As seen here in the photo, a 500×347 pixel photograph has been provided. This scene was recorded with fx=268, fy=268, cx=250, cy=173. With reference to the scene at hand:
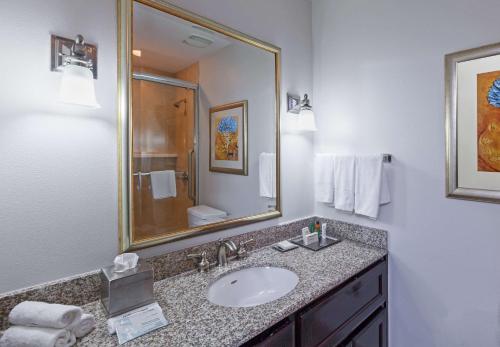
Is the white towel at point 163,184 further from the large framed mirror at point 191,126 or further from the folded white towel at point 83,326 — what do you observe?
the folded white towel at point 83,326

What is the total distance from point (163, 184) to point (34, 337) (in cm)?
64

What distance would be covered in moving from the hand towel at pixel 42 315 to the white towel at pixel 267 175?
3.50 feet

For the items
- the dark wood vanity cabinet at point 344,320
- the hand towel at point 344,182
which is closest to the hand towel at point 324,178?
the hand towel at point 344,182

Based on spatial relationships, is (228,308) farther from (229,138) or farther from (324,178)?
(324,178)

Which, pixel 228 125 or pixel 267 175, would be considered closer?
pixel 228 125

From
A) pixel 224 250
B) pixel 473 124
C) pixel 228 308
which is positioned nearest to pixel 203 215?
pixel 224 250

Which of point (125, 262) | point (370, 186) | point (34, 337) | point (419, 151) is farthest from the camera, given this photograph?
point (370, 186)

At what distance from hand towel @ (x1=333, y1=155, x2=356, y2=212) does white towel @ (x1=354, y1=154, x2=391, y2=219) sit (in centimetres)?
4

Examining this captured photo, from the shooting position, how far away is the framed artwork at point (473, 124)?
1.18 m

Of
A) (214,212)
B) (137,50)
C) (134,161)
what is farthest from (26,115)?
(214,212)

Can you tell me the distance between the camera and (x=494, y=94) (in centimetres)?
118

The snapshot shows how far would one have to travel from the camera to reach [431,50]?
1.35 metres

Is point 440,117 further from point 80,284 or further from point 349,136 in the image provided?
point 80,284

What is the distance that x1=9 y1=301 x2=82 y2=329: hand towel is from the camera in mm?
751
